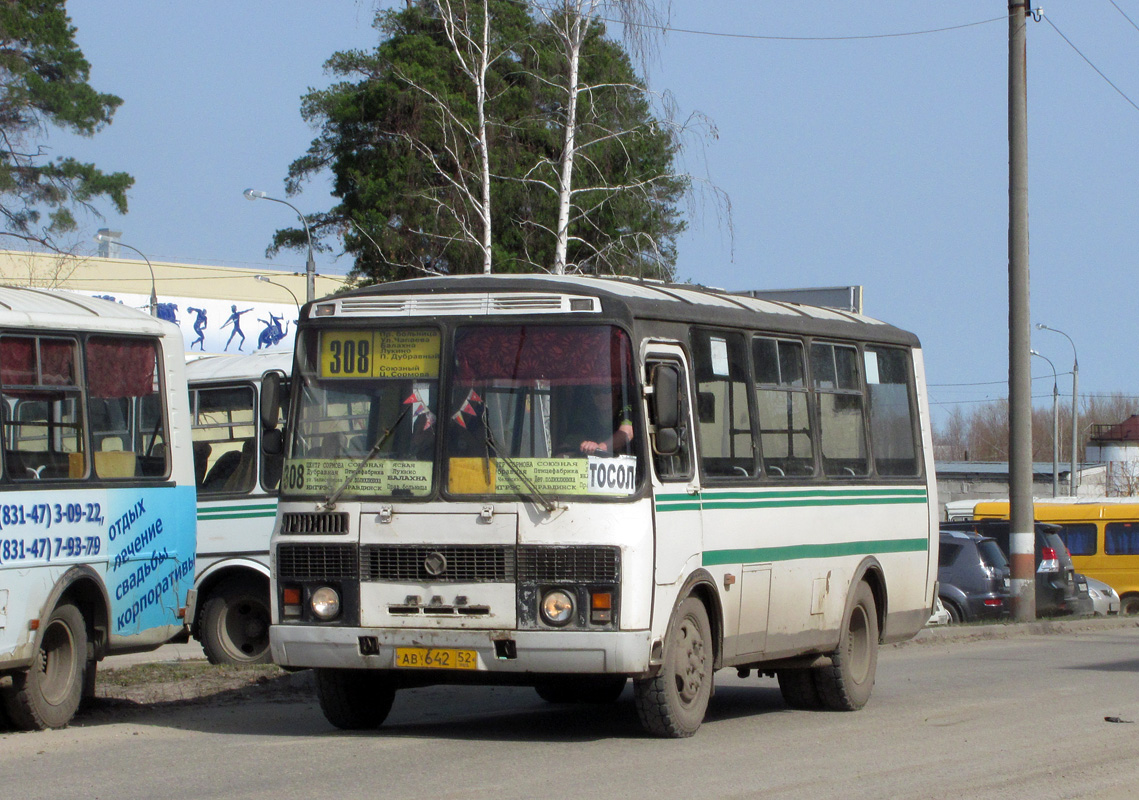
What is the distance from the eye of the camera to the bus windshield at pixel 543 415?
908cm

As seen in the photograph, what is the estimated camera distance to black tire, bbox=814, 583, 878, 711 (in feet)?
38.5

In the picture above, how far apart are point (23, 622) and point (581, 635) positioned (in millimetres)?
3488

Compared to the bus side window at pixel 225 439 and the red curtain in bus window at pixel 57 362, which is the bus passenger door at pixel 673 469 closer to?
the red curtain in bus window at pixel 57 362

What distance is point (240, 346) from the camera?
63.1m

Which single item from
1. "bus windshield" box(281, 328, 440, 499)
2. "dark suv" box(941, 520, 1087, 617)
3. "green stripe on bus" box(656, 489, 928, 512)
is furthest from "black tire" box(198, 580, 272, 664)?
"dark suv" box(941, 520, 1087, 617)

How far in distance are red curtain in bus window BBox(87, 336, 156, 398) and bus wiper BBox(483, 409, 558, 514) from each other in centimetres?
304

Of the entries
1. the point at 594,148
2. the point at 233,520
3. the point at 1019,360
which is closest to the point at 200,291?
the point at 594,148

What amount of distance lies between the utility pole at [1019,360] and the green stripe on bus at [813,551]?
28.1 feet

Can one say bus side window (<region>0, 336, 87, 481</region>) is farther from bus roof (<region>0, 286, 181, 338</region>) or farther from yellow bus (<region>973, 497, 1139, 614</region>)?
yellow bus (<region>973, 497, 1139, 614</region>)

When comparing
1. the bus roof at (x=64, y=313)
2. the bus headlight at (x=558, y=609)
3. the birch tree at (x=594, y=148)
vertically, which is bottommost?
the bus headlight at (x=558, y=609)

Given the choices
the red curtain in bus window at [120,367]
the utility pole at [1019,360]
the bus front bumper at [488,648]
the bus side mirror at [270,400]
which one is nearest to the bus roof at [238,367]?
the red curtain in bus window at [120,367]

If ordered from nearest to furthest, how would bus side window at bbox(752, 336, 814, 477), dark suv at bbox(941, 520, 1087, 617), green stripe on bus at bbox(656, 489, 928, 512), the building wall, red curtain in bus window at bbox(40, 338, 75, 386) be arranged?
1. green stripe on bus at bbox(656, 489, 928, 512)
2. red curtain in bus window at bbox(40, 338, 75, 386)
3. bus side window at bbox(752, 336, 814, 477)
4. dark suv at bbox(941, 520, 1087, 617)
5. the building wall

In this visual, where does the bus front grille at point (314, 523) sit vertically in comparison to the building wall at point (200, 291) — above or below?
below

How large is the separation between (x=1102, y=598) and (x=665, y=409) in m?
22.2
